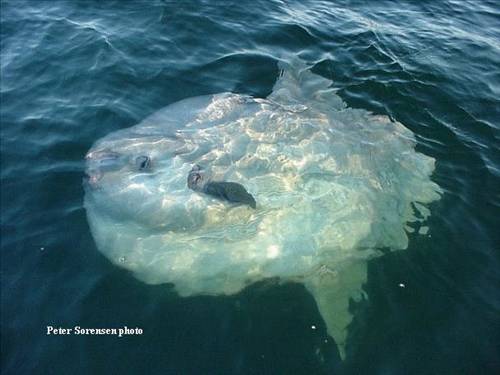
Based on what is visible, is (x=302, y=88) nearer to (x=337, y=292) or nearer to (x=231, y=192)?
(x=231, y=192)

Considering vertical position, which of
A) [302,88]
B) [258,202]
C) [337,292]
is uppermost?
[302,88]

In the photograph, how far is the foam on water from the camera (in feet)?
A: 20.6

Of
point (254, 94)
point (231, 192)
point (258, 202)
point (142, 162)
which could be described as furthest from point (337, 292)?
point (254, 94)

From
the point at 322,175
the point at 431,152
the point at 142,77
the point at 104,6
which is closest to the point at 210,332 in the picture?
the point at 322,175

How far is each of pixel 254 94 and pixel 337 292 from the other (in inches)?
232

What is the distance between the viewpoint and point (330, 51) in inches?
490

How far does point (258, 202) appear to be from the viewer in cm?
673

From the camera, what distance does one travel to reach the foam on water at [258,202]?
6273 millimetres

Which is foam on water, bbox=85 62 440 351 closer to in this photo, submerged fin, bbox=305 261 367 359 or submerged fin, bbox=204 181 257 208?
submerged fin, bbox=305 261 367 359

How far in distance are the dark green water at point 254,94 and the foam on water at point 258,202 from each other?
1.17 ft

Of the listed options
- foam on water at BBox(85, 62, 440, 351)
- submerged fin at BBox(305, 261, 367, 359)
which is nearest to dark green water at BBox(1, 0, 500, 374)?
submerged fin at BBox(305, 261, 367, 359)

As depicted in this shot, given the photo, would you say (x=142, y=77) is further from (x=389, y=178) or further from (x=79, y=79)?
(x=389, y=178)

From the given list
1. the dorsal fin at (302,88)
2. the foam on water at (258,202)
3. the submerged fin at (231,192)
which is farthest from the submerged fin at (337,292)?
the dorsal fin at (302,88)

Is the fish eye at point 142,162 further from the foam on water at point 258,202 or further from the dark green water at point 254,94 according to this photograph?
the dark green water at point 254,94
